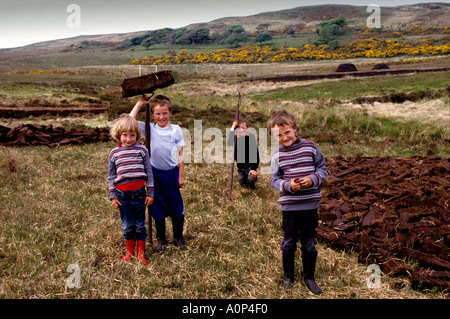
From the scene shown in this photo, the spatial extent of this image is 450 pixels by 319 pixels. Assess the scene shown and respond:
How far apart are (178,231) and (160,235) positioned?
233 millimetres

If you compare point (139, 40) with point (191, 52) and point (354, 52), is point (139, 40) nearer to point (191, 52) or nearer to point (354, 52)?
point (191, 52)

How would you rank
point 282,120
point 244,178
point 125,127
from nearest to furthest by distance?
point 282,120 → point 125,127 → point 244,178

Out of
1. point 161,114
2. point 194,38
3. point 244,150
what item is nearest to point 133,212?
point 161,114

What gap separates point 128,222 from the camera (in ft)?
12.1

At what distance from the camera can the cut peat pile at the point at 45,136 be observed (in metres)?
9.85

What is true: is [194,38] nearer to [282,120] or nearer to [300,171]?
[282,120]

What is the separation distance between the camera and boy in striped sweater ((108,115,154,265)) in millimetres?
3516

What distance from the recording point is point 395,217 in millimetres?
4570

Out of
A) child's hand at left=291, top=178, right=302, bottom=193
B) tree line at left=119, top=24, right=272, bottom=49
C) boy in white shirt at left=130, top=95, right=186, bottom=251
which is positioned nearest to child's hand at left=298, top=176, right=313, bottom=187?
child's hand at left=291, top=178, right=302, bottom=193

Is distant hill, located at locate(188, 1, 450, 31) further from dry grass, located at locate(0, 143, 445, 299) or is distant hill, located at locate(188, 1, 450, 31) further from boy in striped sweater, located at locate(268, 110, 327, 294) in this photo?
boy in striped sweater, located at locate(268, 110, 327, 294)

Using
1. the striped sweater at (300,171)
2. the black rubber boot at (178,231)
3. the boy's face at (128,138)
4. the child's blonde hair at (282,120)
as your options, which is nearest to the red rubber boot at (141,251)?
the black rubber boot at (178,231)

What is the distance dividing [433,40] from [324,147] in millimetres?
92308

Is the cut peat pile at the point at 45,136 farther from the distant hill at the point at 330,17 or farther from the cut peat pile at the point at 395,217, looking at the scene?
the distant hill at the point at 330,17

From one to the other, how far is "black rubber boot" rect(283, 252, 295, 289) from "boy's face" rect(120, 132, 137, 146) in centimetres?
204
